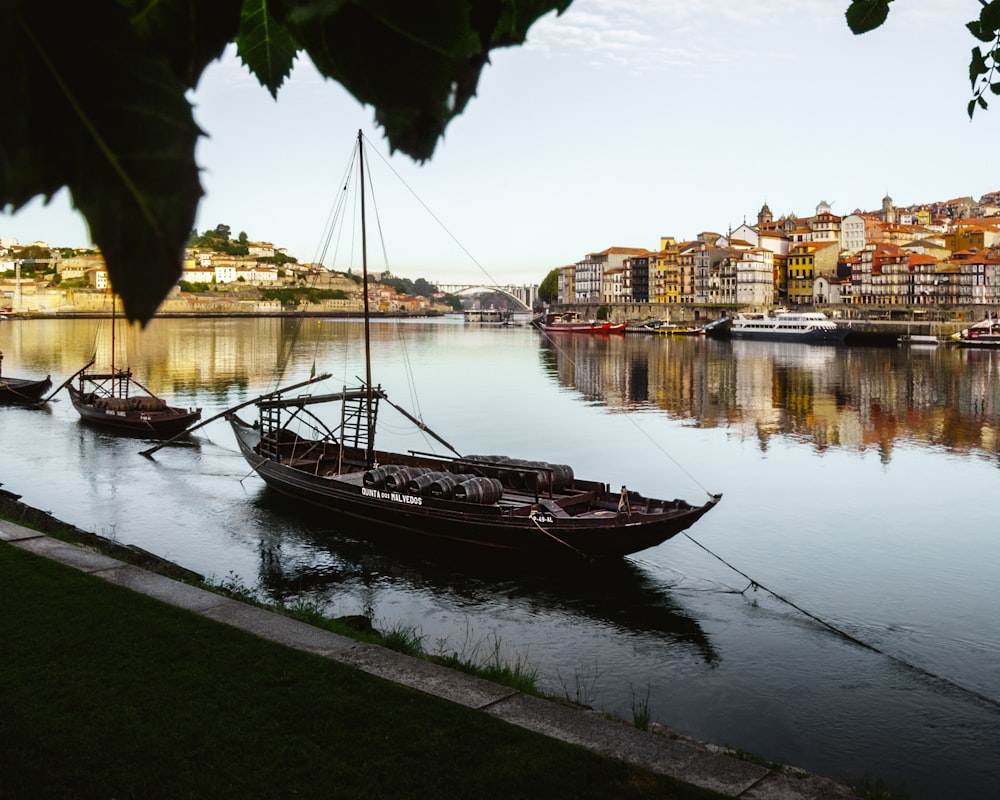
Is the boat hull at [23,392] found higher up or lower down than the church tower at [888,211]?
lower down

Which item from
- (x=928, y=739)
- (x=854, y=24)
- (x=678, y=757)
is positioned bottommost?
(x=928, y=739)

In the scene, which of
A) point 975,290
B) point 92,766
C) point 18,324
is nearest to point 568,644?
point 92,766

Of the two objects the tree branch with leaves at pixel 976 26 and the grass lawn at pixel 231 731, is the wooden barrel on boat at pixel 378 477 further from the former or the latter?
the tree branch with leaves at pixel 976 26

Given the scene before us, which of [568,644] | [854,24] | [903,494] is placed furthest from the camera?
[903,494]

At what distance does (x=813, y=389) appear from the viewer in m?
48.7

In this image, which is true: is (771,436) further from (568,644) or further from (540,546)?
(568,644)

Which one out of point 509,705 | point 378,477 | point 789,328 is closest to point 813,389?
point 378,477

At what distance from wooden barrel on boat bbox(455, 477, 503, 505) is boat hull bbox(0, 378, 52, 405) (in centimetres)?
2894

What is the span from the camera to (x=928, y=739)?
997 centimetres

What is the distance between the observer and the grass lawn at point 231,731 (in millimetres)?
5934

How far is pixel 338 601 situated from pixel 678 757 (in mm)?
8794

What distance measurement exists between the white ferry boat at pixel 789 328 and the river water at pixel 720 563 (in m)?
44.0

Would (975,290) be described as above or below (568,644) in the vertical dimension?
above

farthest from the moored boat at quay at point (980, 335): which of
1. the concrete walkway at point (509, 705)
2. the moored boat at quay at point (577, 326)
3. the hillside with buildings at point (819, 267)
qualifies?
the concrete walkway at point (509, 705)
